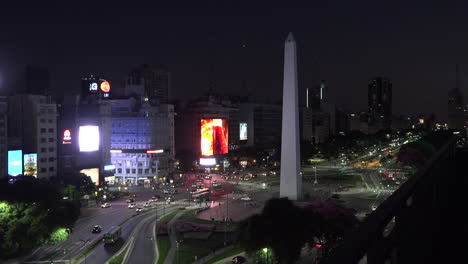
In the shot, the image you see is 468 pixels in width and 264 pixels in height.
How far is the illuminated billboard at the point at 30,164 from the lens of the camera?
43225mm

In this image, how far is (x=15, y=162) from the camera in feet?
137

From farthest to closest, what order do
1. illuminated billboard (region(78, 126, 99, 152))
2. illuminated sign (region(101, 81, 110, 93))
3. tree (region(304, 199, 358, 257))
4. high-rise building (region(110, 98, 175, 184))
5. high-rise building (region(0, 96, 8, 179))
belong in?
illuminated sign (region(101, 81, 110, 93))
high-rise building (region(110, 98, 175, 184))
illuminated billboard (region(78, 126, 99, 152))
high-rise building (region(0, 96, 8, 179))
tree (region(304, 199, 358, 257))

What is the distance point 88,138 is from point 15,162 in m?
11.0

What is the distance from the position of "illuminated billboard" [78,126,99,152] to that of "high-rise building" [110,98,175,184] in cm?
798

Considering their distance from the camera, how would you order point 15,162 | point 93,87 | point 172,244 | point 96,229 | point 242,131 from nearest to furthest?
1. point 172,244
2. point 96,229
3. point 15,162
4. point 93,87
5. point 242,131

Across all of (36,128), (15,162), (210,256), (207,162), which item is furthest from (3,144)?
(207,162)

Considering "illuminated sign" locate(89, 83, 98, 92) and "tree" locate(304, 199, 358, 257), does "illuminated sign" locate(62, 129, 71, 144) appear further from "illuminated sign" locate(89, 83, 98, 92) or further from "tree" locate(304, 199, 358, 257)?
"tree" locate(304, 199, 358, 257)

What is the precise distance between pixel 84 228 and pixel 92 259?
8518 mm

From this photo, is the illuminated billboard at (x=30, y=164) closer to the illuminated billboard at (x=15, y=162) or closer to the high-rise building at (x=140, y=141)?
the illuminated billboard at (x=15, y=162)

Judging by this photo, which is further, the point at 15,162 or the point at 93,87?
the point at 93,87

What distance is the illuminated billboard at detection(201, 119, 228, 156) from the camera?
74062 millimetres

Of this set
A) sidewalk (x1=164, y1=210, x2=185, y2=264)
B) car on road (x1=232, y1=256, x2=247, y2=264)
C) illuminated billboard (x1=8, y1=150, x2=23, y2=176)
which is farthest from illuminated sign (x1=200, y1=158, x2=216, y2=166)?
car on road (x1=232, y1=256, x2=247, y2=264)

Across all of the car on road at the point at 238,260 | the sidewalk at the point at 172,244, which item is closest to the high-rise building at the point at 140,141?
the sidewalk at the point at 172,244

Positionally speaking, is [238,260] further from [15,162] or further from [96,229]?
[15,162]
